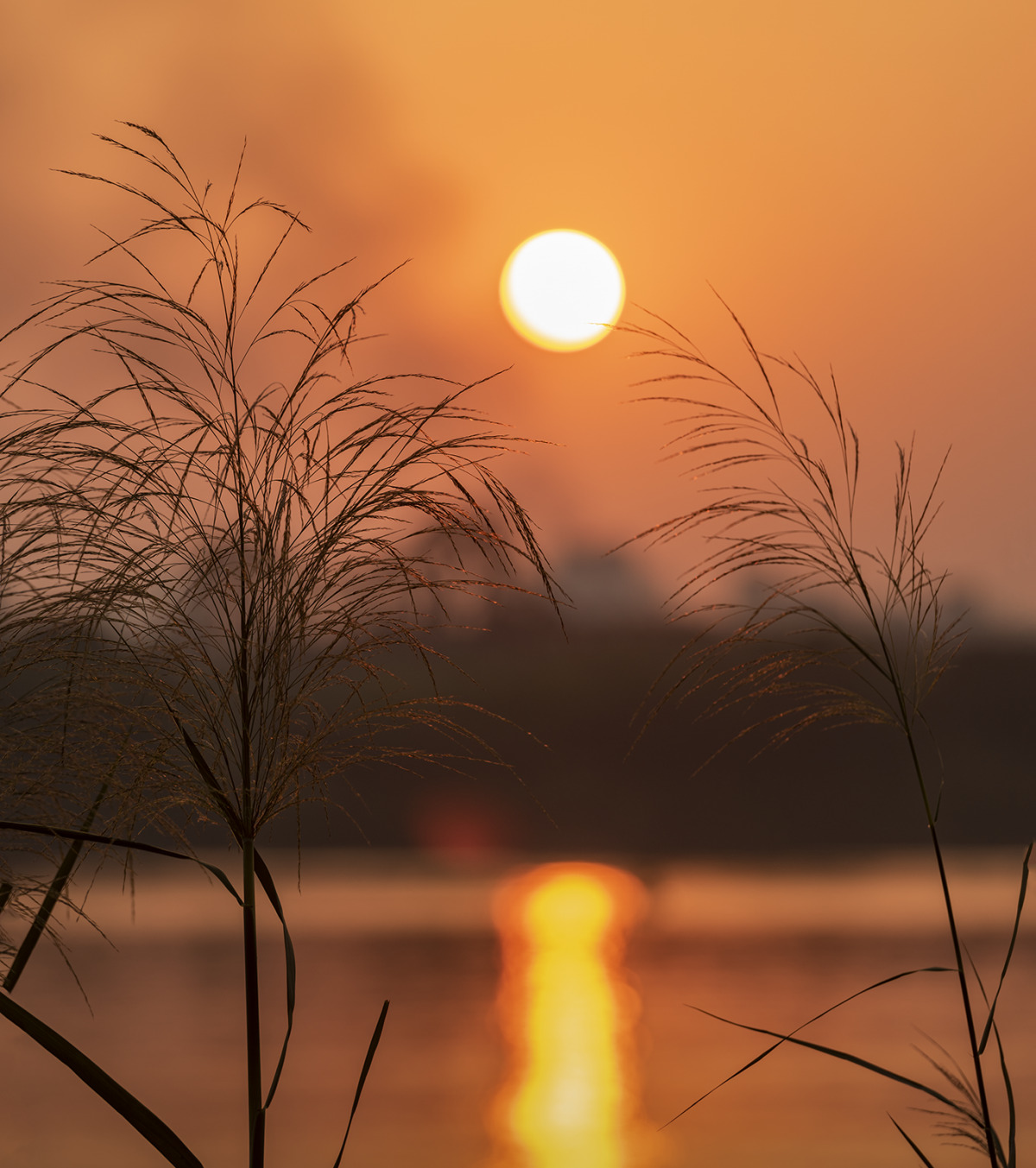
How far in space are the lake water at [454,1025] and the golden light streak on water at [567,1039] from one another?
145 mm

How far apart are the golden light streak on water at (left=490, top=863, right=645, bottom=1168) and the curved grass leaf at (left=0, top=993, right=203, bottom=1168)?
492 centimetres

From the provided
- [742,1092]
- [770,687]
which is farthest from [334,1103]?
[770,687]

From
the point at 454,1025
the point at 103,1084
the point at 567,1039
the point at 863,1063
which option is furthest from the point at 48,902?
the point at 454,1025

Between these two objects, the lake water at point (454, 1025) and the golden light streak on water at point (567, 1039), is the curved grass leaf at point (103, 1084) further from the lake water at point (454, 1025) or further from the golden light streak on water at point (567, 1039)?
the golden light streak on water at point (567, 1039)

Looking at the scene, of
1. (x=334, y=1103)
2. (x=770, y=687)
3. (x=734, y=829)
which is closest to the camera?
(x=770, y=687)

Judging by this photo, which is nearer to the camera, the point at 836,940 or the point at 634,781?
the point at 836,940

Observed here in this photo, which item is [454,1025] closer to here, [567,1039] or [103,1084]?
[567,1039]

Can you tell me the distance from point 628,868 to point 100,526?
17.9 metres

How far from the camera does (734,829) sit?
71.2ft

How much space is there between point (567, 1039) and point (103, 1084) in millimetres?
7361

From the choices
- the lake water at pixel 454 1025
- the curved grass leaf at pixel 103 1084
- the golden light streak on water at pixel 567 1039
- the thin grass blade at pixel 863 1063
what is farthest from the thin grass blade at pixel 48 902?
the golden light streak on water at pixel 567 1039

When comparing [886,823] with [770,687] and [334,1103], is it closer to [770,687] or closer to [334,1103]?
[334,1103]

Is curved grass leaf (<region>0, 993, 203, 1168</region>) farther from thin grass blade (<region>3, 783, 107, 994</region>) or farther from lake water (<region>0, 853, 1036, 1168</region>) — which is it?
lake water (<region>0, 853, 1036, 1168</region>)

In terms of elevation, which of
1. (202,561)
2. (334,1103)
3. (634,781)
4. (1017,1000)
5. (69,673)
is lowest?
(334,1103)
